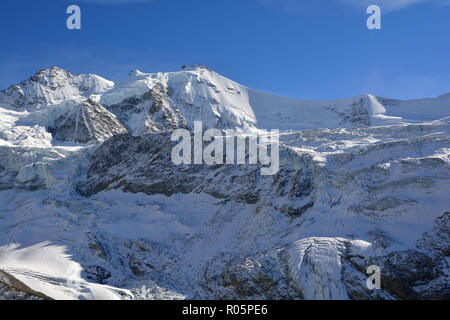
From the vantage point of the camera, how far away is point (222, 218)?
6544 centimetres

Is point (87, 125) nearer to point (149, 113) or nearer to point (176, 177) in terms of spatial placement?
point (149, 113)

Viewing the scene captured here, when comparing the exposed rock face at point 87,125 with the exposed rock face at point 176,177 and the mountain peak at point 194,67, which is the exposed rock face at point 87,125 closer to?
the exposed rock face at point 176,177

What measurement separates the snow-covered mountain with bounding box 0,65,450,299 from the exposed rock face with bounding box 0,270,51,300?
176 mm

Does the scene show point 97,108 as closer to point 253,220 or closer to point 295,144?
point 295,144

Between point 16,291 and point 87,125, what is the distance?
209 ft

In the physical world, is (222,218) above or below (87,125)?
below

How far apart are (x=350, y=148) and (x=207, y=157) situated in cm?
2314

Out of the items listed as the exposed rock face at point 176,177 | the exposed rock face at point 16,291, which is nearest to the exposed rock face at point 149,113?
the exposed rock face at point 176,177

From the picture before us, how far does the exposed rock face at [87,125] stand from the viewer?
4045 inches

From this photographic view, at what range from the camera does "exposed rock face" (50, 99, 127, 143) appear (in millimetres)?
102750

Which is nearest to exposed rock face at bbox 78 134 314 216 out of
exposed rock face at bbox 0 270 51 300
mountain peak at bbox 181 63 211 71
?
exposed rock face at bbox 0 270 51 300

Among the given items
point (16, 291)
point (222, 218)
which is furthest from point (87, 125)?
point (16, 291)

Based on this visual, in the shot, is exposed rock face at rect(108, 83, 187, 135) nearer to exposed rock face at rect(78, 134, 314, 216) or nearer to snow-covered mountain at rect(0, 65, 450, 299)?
snow-covered mountain at rect(0, 65, 450, 299)

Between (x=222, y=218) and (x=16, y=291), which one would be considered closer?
(x=16, y=291)
